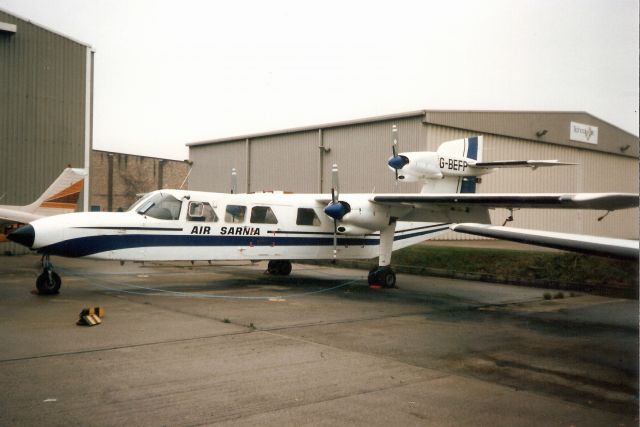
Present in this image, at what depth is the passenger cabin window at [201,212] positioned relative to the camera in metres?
12.9

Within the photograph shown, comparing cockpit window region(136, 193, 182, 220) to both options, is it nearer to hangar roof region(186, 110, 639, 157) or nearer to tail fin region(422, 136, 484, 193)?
tail fin region(422, 136, 484, 193)

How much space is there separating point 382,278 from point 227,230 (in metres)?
4.48

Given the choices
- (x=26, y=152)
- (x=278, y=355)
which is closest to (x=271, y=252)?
(x=278, y=355)

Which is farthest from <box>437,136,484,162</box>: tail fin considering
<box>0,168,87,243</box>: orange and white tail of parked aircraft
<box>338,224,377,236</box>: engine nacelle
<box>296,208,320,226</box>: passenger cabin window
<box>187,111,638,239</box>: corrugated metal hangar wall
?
<box>0,168,87,243</box>: orange and white tail of parked aircraft

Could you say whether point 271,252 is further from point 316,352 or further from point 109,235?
point 316,352

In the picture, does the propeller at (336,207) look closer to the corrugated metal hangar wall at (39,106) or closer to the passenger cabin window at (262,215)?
the passenger cabin window at (262,215)

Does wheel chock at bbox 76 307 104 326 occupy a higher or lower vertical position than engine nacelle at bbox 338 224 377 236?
lower

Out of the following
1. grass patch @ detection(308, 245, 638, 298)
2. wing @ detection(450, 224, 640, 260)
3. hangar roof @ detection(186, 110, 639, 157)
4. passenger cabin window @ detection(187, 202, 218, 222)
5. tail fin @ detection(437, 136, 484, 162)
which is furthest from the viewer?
hangar roof @ detection(186, 110, 639, 157)

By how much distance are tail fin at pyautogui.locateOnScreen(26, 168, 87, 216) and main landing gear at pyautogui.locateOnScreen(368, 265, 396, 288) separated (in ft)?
38.7

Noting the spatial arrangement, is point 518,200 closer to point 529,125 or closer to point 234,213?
point 234,213

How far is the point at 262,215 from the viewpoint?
14305 millimetres

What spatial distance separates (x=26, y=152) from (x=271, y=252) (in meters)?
15.6

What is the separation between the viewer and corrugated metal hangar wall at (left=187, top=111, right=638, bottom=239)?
25688 millimetres

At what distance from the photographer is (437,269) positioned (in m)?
18.5
